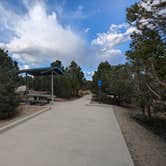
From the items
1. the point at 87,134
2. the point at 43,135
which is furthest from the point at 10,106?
the point at 87,134

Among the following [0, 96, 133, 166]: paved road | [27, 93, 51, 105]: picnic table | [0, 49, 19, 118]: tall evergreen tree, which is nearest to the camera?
[0, 96, 133, 166]: paved road

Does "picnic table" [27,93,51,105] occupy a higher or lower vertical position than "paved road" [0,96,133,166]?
higher

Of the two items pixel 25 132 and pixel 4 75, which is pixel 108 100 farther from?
Result: pixel 25 132

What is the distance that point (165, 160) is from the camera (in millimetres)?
4094

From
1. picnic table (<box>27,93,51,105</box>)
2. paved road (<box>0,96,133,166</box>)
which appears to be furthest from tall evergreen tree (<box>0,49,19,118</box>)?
picnic table (<box>27,93,51,105</box>)

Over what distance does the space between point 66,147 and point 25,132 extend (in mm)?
2021

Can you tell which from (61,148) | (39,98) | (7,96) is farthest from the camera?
(39,98)

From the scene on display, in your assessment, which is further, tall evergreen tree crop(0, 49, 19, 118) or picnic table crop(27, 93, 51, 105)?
picnic table crop(27, 93, 51, 105)

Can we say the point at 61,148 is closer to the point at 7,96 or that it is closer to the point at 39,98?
the point at 7,96

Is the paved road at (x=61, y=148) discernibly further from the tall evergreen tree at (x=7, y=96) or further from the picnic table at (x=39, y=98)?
the picnic table at (x=39, y=98)

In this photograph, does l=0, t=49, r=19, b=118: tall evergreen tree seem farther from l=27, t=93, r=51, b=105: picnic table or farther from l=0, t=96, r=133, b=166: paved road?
l=27, t=93, r=51, b=105: picnic table

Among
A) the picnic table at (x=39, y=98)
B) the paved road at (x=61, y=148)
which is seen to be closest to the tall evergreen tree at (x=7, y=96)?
the paved road at (x=61, y=148)

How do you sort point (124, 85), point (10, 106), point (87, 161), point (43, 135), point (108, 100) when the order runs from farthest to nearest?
point (108, 100) → point (124, 85) → point (10, 106) → point (43, 135) → point (87, 161)

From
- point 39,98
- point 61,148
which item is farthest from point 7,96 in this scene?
point 39,98
